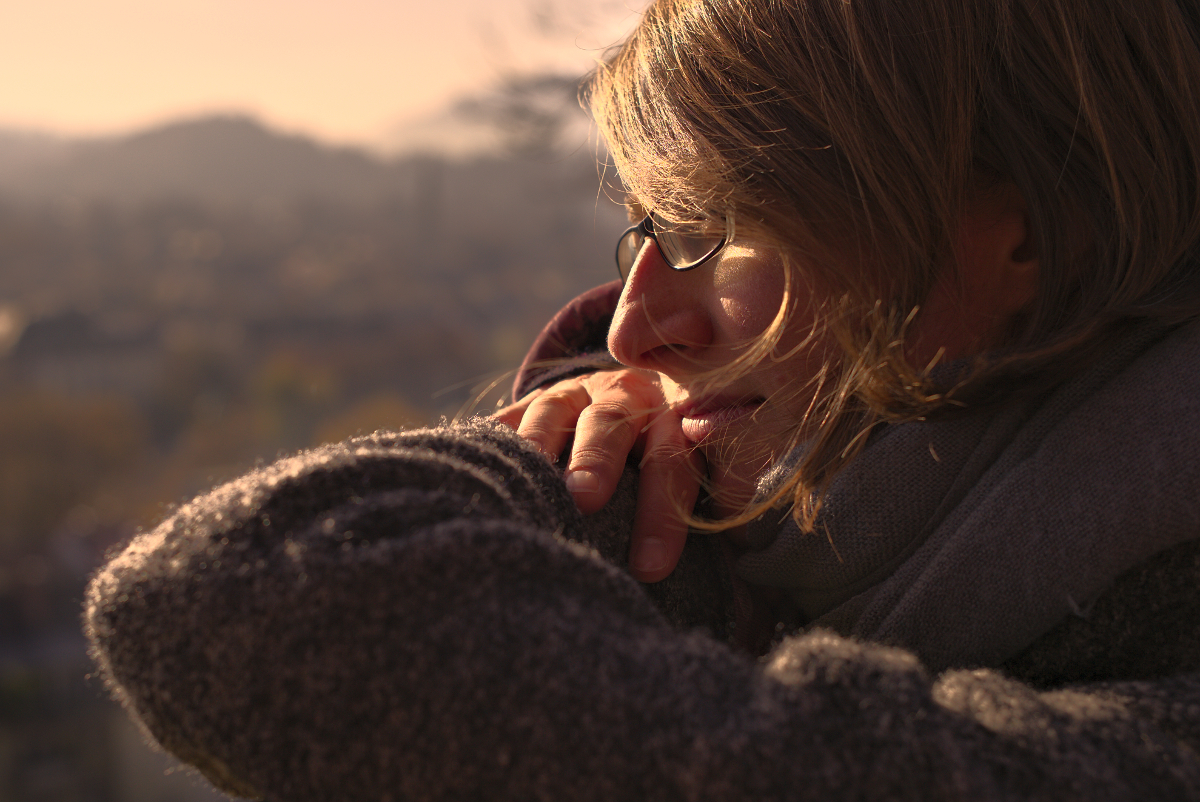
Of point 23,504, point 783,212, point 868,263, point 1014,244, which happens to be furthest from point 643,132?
point 23,504

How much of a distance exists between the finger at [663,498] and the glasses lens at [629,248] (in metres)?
0.24

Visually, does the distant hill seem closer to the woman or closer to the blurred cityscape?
the blurred cityscape

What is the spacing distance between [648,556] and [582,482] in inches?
4.6

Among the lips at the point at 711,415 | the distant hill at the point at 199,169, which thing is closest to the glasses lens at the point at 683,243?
the lips at the point at 711,415

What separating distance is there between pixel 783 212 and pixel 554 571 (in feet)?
1.53

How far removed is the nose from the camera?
99 centimetres

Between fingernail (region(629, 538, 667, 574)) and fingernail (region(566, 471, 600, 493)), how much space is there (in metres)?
0.09

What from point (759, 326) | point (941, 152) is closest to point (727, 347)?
point (759, 326)

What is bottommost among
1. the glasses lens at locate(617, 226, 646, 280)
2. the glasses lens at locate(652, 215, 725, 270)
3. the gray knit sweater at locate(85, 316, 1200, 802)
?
the gray knit sweater at locate(85, 316, 1200, 802)

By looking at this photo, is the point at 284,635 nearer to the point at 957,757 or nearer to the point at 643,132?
the point at 957,757

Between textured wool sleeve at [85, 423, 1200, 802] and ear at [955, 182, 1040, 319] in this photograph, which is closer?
textured wool sleeve at [85, 423, 1200, 802]

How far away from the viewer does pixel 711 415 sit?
1017 millimetres

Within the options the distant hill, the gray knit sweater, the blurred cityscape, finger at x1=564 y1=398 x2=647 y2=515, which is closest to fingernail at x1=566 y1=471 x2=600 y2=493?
finger at x1=564 y1=398 x2=647 y2=515

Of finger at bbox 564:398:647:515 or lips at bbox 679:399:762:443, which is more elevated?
finger at bbox 564:398:647:515
